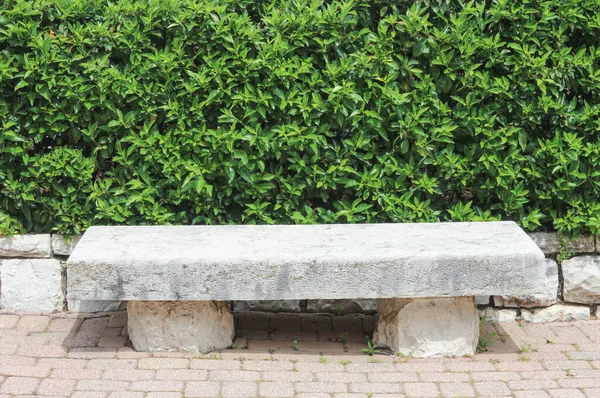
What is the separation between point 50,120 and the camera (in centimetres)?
510

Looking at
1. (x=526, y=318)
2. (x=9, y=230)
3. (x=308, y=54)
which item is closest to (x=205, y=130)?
(x=308, y=54)

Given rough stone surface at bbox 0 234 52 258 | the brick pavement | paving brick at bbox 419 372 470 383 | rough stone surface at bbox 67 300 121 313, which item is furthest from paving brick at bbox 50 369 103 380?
paving brick at bbox 419 372 470 383

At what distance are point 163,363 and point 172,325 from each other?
0.69 feet

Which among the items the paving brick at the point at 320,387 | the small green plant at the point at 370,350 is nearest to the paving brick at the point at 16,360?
the paving brick at the point at 320,387

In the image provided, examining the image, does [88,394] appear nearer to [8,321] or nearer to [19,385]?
[19,385]

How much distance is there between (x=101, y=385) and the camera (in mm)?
4453

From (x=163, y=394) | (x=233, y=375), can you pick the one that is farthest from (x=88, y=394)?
(x=233, y=375)

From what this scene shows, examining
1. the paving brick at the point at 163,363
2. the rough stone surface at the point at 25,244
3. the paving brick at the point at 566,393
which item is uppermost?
the rough stone surface at the point at 25,244

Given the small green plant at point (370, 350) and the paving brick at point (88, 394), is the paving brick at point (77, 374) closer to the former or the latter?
the paving brick at point (88, 394)

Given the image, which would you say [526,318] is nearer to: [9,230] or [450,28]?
[450,28]

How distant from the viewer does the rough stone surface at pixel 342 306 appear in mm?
5434

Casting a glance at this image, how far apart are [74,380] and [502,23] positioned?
3015 millimetres

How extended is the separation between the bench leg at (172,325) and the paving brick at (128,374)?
24cm

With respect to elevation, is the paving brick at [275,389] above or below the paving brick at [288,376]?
above
